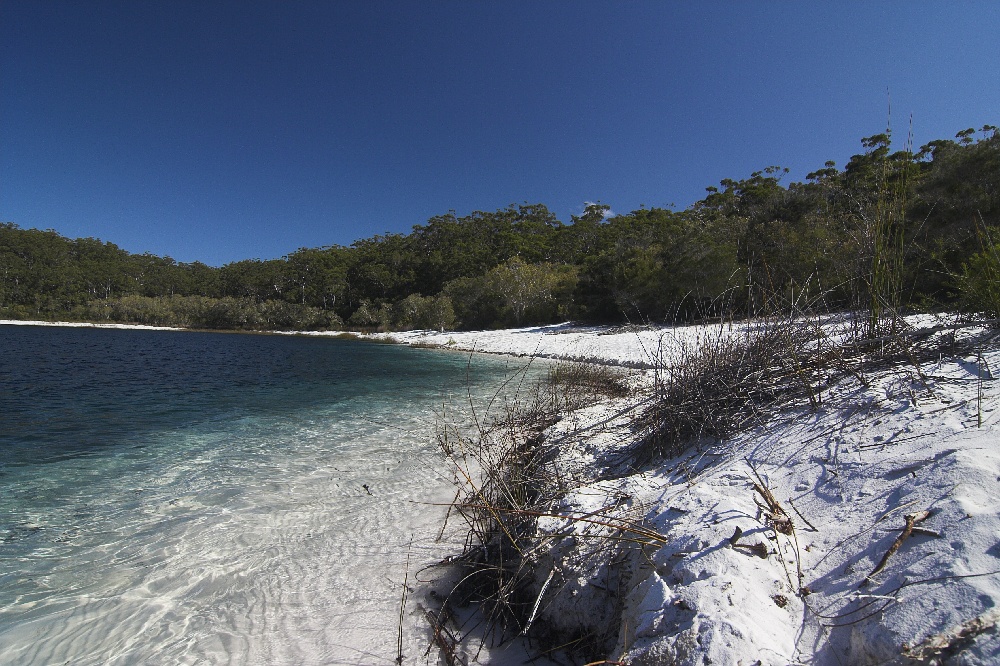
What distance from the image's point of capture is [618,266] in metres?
31.6

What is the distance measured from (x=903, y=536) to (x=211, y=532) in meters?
4.72

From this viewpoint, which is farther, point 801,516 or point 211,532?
point 211,532

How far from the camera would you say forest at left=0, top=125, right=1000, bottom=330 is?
413cm

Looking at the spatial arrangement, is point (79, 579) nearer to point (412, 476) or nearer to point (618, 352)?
point (412, 476)

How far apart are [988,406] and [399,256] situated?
259ft

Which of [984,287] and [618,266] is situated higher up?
[618,266]

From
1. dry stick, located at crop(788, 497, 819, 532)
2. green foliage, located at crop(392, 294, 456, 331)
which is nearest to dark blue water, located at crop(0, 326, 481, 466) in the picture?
dry stick, located at crop(788, 497, 819, 532)

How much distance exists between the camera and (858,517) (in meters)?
1.90

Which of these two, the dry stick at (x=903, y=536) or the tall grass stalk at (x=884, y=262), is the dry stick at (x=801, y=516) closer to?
the dry stick at (x=903, y=536)

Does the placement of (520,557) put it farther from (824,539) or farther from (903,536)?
(903,536)

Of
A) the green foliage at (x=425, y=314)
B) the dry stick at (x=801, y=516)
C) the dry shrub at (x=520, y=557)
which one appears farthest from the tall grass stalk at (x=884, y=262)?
the green foliage at (x=425, y=314)

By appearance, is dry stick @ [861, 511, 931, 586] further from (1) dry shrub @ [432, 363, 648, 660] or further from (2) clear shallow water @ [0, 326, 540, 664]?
(2) clear shallow water @ [0, 326, 540, 664]

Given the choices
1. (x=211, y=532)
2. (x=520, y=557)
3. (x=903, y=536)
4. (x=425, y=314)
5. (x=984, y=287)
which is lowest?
(x=211, y=532)

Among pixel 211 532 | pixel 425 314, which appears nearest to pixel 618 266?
pixel 425 314
